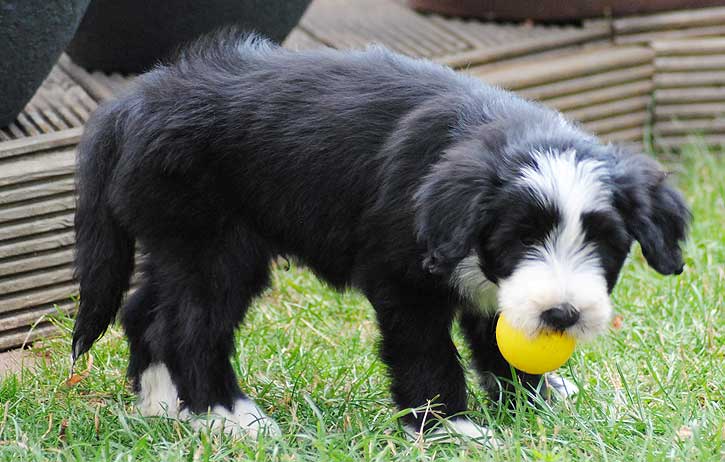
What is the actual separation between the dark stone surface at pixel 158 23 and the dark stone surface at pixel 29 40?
69 cm

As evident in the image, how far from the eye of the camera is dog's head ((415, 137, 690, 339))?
3176 millimetres

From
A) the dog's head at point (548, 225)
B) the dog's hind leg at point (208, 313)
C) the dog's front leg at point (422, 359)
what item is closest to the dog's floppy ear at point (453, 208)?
the dog's head at point (548, 225)

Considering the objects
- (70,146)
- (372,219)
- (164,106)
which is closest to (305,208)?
(372,219)

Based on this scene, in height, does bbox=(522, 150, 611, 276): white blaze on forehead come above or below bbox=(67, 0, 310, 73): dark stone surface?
above

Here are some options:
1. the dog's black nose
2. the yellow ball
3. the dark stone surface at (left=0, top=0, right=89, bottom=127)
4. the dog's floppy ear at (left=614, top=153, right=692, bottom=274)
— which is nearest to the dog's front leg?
the yellow ball

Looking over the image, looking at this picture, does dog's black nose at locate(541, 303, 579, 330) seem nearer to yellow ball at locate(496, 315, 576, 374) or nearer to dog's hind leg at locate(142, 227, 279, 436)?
yellow ball at locate(496, 315, 576, 374)

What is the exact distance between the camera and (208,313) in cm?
389

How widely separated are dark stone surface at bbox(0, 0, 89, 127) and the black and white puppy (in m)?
0.79

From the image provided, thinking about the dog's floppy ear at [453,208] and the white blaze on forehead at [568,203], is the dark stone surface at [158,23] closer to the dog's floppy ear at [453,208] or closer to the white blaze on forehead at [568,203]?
the dog's floppy ear at [453,208]

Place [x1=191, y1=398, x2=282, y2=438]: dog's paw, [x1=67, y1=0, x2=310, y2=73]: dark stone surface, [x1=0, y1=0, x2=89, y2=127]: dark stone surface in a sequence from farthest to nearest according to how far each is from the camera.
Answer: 1. [x1=67, y1=0, x2=310, y2=73]: dark stone surface
2. [x1=0, y1=0, x2=89, y2=127]: dark stone surface
3. [x1=191, y1=398, x2=282, y2=438]: dog's paw

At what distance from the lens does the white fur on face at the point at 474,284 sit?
135 inches

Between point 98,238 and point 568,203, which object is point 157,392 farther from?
point 568,203

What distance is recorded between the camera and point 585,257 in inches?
126

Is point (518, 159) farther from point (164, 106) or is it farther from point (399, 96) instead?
point (164, 106)
